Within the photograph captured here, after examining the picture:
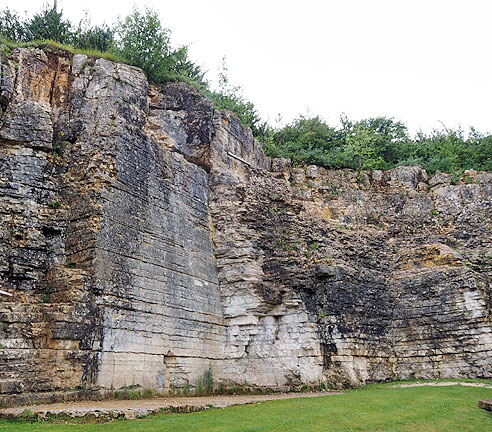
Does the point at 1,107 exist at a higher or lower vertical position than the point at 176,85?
lower

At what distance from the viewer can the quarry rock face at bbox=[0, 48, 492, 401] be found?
1277 centimetres

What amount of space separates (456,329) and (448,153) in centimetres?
1252

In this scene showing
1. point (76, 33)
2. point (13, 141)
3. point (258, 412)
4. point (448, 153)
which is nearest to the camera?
point (258, 412)

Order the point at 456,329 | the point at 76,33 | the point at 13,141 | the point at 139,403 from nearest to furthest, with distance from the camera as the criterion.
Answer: the point at 139,403
the point at 13,141
the point at 456,329
the point at 76,33

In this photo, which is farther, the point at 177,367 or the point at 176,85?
the point at 176,85

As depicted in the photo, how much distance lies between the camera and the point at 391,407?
11.3 m

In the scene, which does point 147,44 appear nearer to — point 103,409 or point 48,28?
point 48,28

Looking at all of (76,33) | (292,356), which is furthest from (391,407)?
(76,33)

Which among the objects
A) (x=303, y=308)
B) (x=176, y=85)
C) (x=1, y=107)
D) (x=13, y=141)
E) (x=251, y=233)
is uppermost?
(x=176, y=85)

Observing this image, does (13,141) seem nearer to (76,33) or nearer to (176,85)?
(176,85)

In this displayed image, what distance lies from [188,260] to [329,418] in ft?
26.7

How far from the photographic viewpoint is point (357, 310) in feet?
60.6

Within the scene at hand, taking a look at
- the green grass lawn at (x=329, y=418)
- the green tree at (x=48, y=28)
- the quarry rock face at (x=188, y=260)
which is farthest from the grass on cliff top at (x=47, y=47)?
the green grass lawn at (x=329, y=418)

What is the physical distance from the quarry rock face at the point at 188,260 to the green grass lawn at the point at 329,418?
10.5 ft
